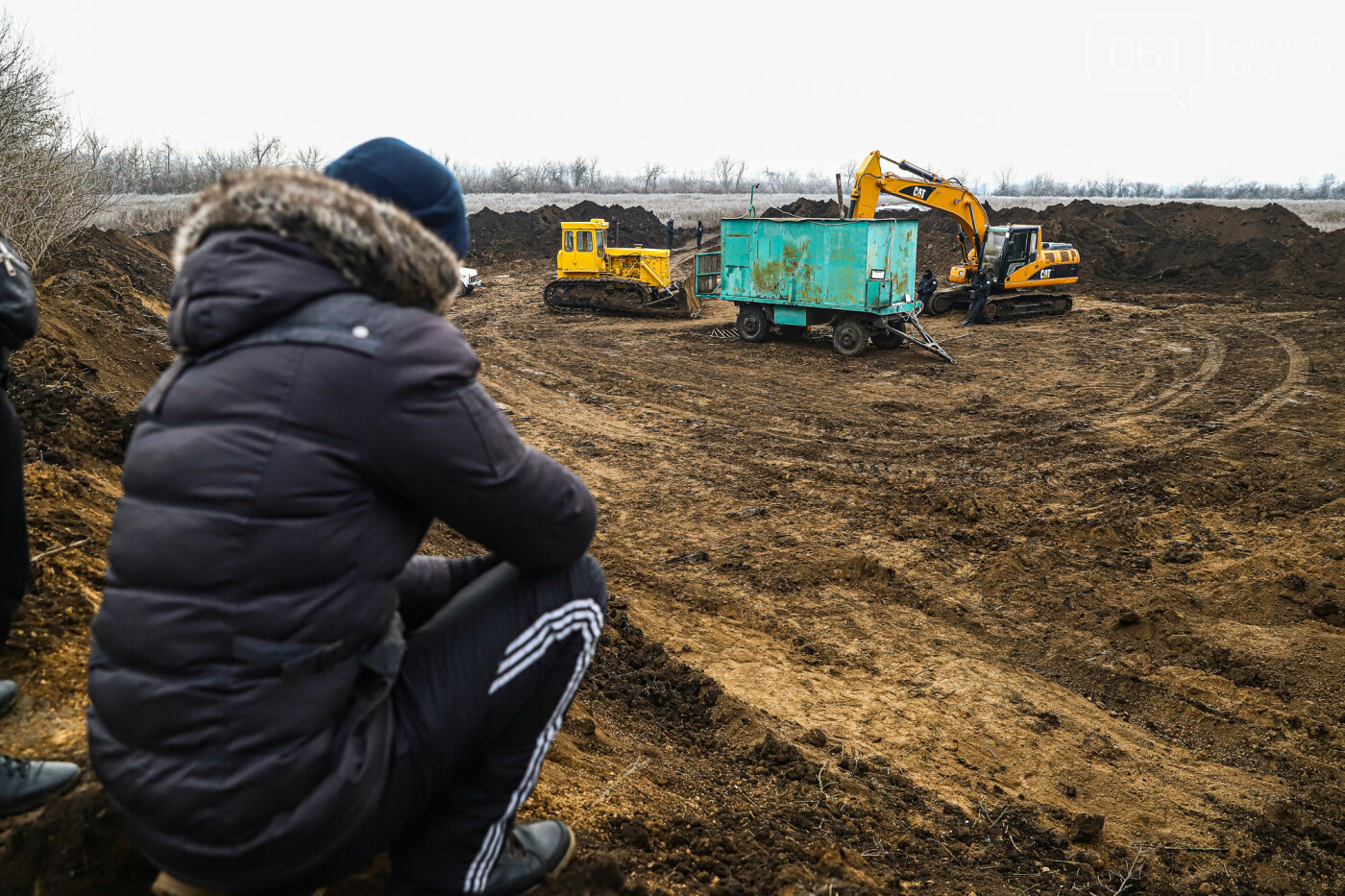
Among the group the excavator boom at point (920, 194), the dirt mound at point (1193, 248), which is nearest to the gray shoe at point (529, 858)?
the excavator boom at point (920, 194)

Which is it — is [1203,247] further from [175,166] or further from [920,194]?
[175,166]

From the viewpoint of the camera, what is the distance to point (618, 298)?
727 inches

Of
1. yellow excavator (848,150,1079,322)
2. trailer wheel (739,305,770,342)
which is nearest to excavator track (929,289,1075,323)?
yellow excavator (848,150,1079,322)

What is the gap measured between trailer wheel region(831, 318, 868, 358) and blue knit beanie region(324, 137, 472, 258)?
38.9 feet

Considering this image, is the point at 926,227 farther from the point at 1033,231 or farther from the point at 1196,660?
the point at 1196,660

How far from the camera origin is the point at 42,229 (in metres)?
A: 11.5

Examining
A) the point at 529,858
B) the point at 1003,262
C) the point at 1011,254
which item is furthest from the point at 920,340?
the point at 529,858

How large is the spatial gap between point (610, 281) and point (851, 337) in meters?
6.86

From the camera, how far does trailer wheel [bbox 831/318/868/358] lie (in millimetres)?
13156

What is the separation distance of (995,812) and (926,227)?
1158 inches

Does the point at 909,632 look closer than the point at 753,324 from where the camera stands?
Yes

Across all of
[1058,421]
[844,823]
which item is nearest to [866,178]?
[1058,421]

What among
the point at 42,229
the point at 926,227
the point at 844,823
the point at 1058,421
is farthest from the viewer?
the point at 926,227

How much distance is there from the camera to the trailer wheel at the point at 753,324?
1431cm
